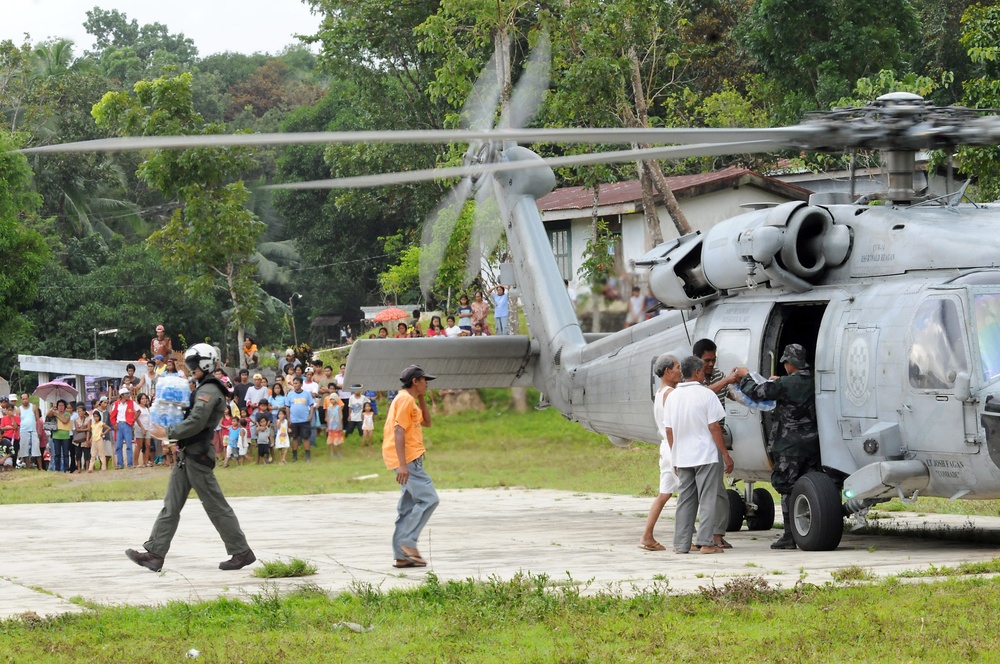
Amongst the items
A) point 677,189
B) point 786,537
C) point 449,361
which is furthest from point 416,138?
point 677,189

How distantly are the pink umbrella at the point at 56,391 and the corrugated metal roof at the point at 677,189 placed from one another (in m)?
12.6

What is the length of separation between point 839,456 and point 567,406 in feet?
16.4

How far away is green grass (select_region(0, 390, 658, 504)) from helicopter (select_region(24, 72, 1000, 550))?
18.7 ft

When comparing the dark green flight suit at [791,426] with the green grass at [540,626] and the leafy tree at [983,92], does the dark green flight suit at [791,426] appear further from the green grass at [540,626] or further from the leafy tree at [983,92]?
the leafy tree at [983,92]

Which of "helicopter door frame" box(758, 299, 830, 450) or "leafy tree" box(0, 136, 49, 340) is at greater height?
"leafy tree" box(0, 136, 49, 340)

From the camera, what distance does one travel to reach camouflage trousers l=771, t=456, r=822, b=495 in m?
11.4

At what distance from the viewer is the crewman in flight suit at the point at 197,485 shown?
10352 mm

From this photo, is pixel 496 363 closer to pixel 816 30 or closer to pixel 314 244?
pixel 816 30

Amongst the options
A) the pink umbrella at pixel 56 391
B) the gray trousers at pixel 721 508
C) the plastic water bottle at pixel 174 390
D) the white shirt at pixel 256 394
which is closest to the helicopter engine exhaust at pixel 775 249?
the gray trousers at pixel 721 508

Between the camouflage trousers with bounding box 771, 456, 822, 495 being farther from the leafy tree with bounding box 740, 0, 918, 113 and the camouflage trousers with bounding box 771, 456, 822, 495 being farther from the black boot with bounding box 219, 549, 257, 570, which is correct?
the leafy tree with bounding box 740, 0, 918, 113

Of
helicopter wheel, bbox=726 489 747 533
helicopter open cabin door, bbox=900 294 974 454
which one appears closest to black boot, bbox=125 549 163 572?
helicopter wheel, bbox=726 489 747 533

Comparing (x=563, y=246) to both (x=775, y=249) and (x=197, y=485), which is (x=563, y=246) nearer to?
(x=775, y=249)

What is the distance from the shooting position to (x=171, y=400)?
35.7 feet

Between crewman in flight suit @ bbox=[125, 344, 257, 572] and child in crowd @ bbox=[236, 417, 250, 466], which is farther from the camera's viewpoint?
child in crowd @ bbox=[236, 417, 250, 466]
